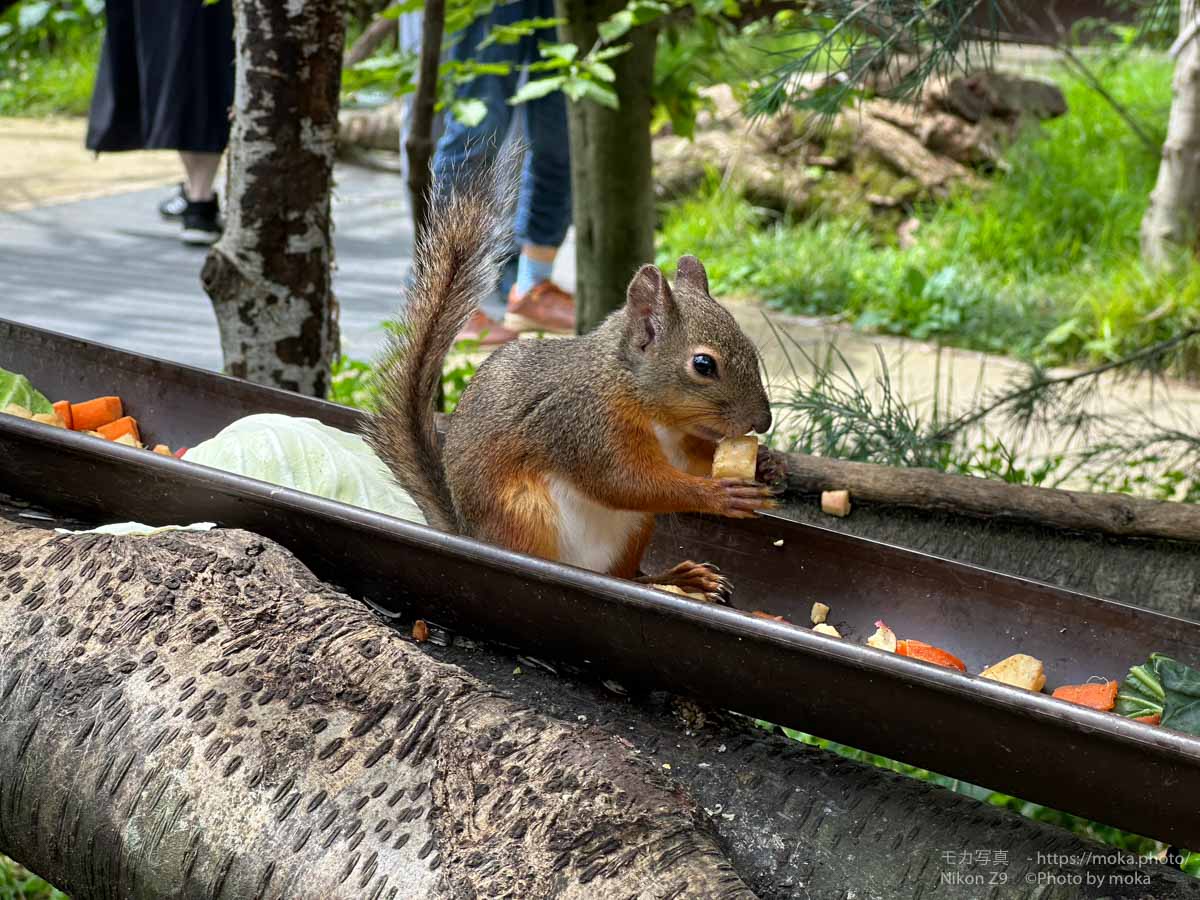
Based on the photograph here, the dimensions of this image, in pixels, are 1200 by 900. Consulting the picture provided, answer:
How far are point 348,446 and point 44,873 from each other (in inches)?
32.2

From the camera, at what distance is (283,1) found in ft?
7.80

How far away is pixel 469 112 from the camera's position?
Result: 2.76m

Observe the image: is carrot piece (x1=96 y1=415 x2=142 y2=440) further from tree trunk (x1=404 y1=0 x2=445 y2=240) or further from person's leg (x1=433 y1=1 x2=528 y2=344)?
person's leg (x1=433 y1=1 x2=528 y2=344)

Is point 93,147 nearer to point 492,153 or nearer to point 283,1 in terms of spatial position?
point 283,1

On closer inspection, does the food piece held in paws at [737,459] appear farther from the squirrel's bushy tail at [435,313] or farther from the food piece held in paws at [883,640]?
the squirrel's bushy tail at [435,313]

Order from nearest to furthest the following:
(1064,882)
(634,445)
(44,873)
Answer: (1064,882) → (44,873) → (634,445)

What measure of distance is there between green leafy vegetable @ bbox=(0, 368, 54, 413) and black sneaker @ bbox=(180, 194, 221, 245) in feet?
11.7

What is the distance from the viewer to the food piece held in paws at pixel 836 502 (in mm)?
2148

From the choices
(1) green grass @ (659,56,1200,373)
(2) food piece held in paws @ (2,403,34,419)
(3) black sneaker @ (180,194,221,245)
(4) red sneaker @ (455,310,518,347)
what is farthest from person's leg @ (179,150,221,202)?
(2) food piece held in paws @ (2,403,34,419)

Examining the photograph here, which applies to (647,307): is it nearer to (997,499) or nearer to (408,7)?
(997,499)

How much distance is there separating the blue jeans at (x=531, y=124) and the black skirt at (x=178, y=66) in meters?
1.07

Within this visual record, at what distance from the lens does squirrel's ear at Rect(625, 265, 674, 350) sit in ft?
5.63

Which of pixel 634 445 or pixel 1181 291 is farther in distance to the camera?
pixel 1181 291

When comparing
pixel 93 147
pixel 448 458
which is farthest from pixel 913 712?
pixel 93 147
